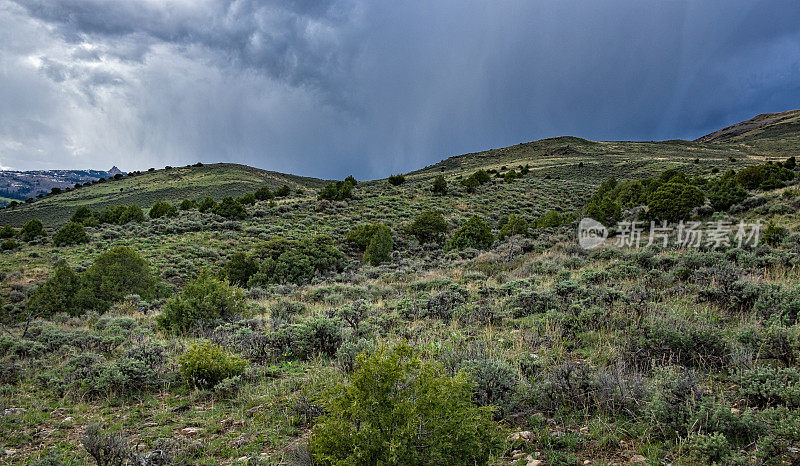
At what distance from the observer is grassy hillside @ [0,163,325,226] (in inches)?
2373

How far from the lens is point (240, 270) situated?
1795 centimetres

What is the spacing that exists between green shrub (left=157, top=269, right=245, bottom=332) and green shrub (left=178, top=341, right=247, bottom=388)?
3.85 m

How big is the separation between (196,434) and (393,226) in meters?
26.0

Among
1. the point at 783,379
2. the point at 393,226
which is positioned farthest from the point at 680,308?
the point at 393,226

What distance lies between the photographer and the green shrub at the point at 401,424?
7.60ft

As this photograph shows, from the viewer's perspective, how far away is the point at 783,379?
10.6ft

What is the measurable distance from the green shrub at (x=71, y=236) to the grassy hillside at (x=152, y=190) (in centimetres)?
3814

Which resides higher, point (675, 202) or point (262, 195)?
point (262, 195)

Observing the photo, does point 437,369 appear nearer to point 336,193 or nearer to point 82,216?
point 336,193

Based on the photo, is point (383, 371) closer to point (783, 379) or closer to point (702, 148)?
point (783, 379)

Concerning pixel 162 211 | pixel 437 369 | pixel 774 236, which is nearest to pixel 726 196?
pixel 774 236

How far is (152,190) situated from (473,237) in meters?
73.9

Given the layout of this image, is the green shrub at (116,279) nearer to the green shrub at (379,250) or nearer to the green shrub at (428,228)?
the green shrub at (379,250)

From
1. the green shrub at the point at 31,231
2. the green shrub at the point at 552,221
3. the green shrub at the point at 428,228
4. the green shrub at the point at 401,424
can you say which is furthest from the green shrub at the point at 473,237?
the green shrub at the point at 31,231
